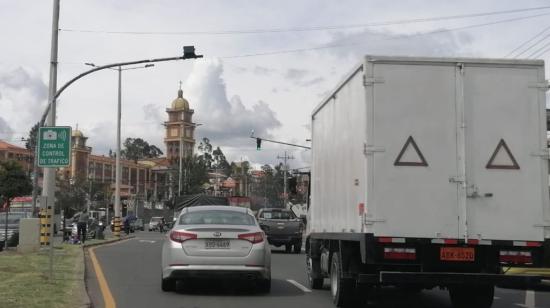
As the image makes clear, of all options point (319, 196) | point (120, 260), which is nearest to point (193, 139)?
point (120, 260)

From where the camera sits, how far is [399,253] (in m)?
8.54

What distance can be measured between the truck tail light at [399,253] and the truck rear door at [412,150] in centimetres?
20

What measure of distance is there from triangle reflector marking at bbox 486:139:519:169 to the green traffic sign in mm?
8393

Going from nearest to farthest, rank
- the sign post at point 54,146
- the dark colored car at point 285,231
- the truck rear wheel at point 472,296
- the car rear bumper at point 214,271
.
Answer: the truck rear wheel at point 472,296
the car rear bumper at point 214,271
the sign post at point 54,146
the dark colored car at point 285,231

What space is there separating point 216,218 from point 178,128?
112 meters

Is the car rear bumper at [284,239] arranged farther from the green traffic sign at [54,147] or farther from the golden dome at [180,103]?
the golden dome at [180,103]

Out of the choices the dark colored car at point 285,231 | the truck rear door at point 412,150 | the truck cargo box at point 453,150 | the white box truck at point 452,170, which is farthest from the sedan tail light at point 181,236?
the dark colored car at point 285,231

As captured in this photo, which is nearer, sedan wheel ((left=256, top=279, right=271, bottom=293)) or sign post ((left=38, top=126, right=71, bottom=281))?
sedan wheel ((left=256, top=279, right=271, bottom=293))

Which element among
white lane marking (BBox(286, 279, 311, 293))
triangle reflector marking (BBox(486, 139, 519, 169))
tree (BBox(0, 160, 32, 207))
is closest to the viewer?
triangle reflector marking (BBox(486, 139, 519, 169))

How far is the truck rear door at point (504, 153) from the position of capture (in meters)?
8.55

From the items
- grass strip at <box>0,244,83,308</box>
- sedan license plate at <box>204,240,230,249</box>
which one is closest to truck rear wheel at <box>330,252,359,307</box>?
sedan license plate at <box>204,240,230,249</box>

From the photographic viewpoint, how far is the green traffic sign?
13.5m

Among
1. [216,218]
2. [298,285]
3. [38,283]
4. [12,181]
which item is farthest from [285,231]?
[12,181]

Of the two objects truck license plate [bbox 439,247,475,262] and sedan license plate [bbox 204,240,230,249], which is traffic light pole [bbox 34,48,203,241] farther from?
truck license plate [bbox 439,247,475,262]
